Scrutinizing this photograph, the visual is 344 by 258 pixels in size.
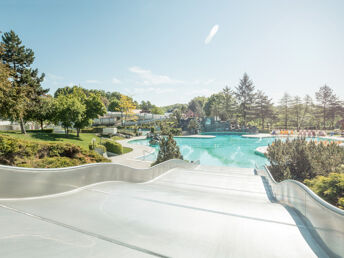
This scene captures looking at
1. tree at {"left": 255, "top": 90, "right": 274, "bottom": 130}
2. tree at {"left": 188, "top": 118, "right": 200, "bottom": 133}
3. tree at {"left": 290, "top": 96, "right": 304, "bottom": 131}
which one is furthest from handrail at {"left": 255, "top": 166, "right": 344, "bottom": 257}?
tree at {"left": 290, "top": 96, "right": 304, "bottom": 131}

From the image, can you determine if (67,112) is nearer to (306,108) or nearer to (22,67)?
(22,67)

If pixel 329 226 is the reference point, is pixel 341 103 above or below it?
above

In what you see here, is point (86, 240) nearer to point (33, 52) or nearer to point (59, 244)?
point (59, 244)

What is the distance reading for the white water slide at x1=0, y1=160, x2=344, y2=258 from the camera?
172 cm

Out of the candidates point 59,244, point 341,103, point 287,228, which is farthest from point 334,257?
point 341,103

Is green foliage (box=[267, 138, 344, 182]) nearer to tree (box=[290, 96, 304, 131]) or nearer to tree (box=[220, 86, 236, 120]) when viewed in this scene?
tree (box=[220, 86, 236, 120])

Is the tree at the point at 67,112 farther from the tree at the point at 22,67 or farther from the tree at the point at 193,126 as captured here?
the tree at the point at 193,126

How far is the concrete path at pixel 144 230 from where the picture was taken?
1687 millimetres

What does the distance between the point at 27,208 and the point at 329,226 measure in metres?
4.05

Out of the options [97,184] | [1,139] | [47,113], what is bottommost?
[97,184]

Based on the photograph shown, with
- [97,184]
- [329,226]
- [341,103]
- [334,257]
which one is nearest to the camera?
[334,257]

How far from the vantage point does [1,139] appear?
6492 mm

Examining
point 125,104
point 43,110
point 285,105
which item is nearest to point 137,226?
point 43,110

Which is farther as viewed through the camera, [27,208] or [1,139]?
[1,139]
